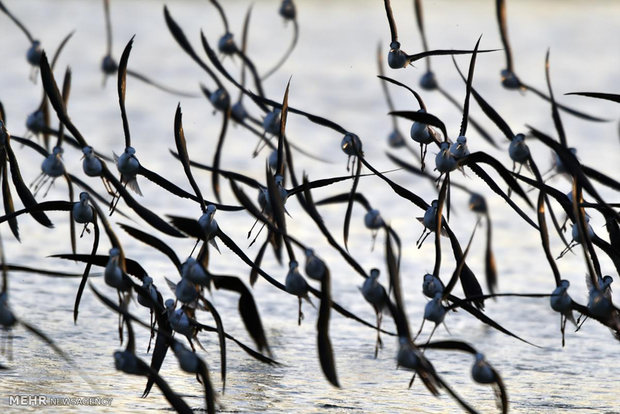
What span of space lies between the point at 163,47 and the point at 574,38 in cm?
129

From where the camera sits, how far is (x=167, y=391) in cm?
59

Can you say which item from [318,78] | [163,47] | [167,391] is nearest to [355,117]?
[318,78]

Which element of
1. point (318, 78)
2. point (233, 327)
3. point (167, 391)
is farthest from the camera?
point (318, 78)

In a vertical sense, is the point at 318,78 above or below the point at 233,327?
above

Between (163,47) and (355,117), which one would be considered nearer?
(355,117)

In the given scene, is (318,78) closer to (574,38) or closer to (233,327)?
(574,38)

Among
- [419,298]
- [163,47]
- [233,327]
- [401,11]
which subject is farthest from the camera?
[401,11]

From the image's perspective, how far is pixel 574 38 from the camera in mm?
3352

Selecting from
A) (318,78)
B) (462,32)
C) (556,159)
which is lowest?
(556,159)

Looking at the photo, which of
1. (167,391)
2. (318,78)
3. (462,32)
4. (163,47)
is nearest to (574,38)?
(462,32)

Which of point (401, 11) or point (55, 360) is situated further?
point (401, 11)

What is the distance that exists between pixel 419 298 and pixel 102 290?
341mm

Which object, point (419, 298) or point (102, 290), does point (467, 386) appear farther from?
point (102, 290)

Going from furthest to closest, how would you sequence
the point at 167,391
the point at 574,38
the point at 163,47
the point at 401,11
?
the point at 401,11 < the point at 574,38 < the point at 163,47 < the point at 167,391
